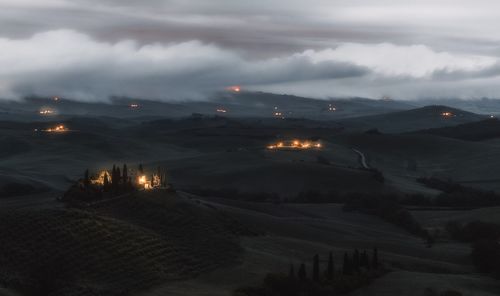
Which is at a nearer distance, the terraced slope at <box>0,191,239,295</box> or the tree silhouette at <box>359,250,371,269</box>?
the terraced slope at <box>0,191,239,295</box>

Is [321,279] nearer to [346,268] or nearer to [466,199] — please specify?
[346,268]

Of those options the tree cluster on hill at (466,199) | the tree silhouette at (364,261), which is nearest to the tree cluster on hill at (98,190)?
the tree silhouette at (364,261)

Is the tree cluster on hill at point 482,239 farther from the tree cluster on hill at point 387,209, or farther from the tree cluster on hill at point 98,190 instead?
the tree cluster on hill at point 98,190

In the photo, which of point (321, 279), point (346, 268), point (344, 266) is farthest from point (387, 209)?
point (321, 279)

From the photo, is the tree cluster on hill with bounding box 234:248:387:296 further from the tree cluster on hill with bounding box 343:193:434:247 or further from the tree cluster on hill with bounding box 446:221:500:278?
the tree cluster on hill with bounding box 343:193:434:247

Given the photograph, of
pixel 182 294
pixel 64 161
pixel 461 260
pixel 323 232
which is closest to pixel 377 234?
pixel 323 232

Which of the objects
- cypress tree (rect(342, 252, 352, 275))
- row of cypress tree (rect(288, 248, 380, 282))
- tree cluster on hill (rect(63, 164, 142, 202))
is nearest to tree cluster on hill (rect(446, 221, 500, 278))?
row of cypress tree (rect(288, 248, 380, 282))
